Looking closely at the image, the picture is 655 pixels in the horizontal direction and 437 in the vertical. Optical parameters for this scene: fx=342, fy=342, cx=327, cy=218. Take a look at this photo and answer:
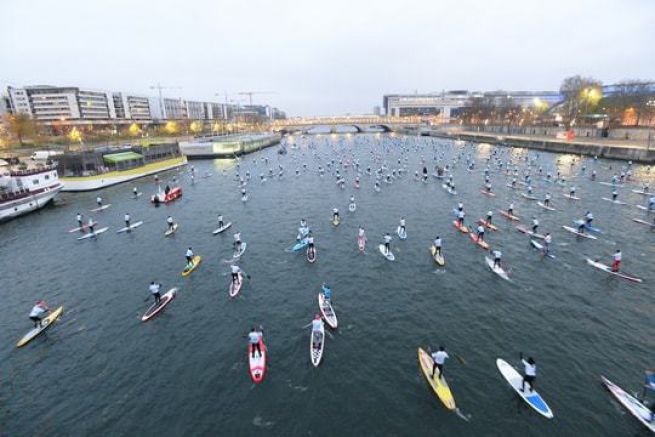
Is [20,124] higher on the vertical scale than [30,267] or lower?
higher

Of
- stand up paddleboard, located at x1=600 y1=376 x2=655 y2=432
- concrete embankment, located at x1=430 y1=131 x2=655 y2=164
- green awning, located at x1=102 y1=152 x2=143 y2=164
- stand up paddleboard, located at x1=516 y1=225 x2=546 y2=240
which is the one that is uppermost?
green awning, located at x1=102 y1=152 x2=143 y2=164

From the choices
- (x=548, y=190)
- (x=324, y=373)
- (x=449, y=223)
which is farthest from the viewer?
(x=548, y=190)

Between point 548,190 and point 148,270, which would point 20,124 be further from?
point 548,190

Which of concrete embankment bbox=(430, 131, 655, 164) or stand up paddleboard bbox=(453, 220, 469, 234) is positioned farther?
concrete embankment bbox=(430, 131, 655, 164)

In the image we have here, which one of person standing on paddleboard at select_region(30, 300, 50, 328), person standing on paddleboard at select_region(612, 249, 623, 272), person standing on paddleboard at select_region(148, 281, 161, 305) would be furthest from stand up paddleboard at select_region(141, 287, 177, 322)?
person standing on paddleboard at select_region(612, 249, 623, 272)

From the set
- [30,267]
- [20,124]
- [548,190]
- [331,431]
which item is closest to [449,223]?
[548,190]

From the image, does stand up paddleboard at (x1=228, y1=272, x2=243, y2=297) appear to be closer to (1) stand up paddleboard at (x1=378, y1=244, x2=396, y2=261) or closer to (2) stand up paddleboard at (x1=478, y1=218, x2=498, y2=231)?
(1) stand up paddleboard at (x1=378, y1=244, x2=396, y2=261)
